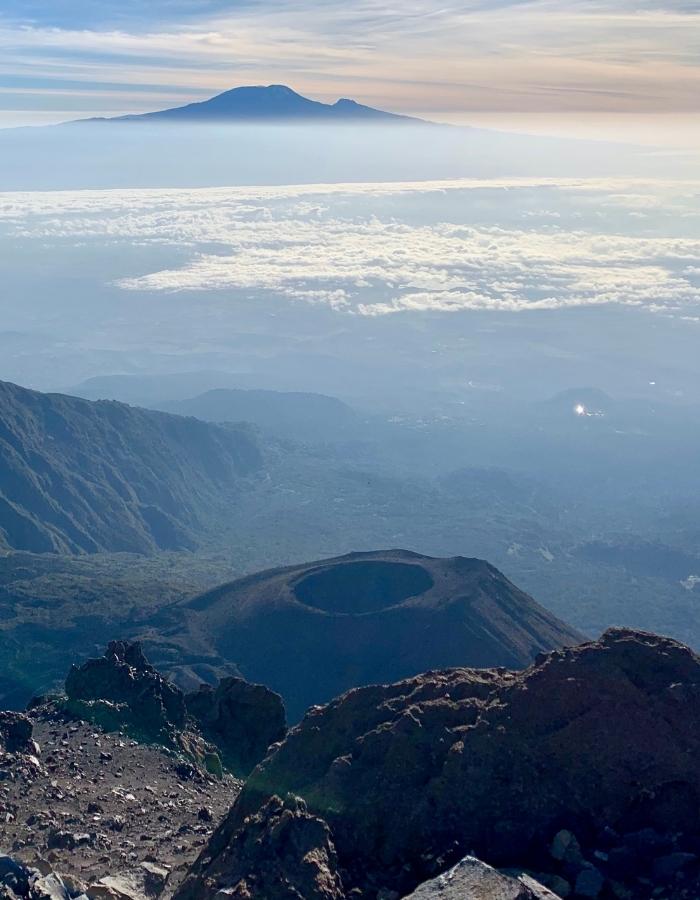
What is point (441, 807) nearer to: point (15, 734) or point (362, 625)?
point (15, 734)

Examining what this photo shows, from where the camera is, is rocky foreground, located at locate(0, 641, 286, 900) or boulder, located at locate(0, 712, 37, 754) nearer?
rocky foreground, located at locate(0, 641, 286, 900)

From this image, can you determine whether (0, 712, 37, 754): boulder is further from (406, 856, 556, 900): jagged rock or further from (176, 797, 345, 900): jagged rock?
(406, 856, 556, 900): jagged rock

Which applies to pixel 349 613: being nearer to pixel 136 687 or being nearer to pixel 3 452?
pixel 136 687

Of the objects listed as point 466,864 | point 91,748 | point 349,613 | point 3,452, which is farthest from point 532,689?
point 3,452

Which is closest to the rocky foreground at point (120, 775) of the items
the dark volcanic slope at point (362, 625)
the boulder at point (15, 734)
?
the boulder at point (15, 734)

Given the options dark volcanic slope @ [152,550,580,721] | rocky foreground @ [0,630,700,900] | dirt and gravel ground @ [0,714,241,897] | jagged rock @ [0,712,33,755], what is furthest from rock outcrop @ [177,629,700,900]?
dark volcanic slope @ [152,550,580,721]

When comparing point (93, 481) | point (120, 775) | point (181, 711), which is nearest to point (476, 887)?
point (120, 775)
